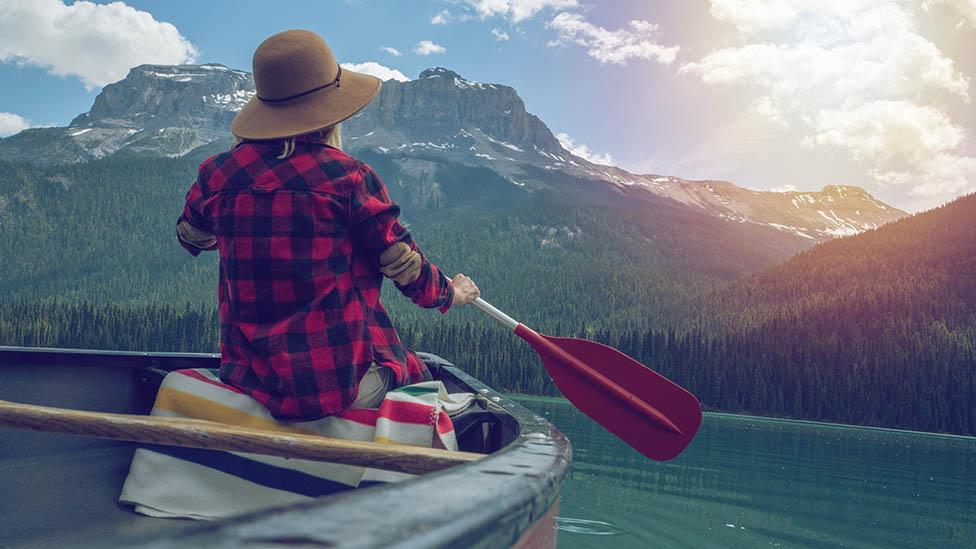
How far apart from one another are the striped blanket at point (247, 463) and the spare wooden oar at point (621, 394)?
5.25ft

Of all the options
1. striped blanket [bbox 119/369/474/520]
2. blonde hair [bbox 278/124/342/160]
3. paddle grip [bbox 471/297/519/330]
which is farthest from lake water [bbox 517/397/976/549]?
blonde hair [bbox 278/124/342/160]

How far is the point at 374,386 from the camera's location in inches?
112

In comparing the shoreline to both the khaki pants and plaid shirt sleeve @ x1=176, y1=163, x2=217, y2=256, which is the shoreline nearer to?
plaid shirt sleeve @ x1=176, y1=163, x2=217, y2=256

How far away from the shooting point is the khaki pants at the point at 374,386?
2.81m

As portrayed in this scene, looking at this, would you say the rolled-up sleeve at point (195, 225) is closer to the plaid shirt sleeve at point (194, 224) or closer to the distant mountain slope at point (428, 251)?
the plaid shirt sleeve at point (194, 224)

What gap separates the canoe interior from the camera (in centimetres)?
309

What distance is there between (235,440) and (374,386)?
0.94 m

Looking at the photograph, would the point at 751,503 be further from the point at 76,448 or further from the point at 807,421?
the point at 807,421

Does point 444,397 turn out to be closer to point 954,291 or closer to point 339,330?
point 339,330

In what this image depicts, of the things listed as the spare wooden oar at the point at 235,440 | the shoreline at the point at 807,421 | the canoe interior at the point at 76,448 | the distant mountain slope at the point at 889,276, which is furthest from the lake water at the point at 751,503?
the distant mountain slope at the point at 889,276

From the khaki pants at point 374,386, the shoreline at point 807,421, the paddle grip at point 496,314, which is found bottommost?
the shoreline at point 807,421

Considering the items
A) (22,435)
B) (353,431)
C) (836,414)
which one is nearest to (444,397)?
(353,431)

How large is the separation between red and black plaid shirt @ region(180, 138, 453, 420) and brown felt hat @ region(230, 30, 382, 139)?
10cm

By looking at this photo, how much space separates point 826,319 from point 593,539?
97.4 meters
